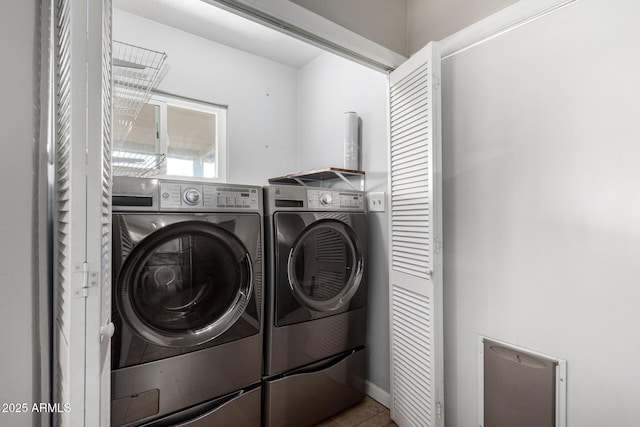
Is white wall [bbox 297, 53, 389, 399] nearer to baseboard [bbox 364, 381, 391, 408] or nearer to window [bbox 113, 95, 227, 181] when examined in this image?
baseboard [bbox 364, 381, 391, 408]

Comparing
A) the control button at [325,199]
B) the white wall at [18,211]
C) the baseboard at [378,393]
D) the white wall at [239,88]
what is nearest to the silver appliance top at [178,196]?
the white wall at [18,211]

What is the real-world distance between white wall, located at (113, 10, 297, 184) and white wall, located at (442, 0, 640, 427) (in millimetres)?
1589

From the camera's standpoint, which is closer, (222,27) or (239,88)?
(222,27)

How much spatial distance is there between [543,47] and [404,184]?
796 millimetres

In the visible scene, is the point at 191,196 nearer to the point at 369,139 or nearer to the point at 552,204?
the point at 369,139

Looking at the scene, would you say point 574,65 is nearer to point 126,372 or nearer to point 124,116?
point 126,372

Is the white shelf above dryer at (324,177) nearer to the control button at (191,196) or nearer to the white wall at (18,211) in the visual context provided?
the control button at (191,196)

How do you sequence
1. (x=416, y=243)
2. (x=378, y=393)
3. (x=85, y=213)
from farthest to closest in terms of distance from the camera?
(x=378, y=393) < (x=416, y=243) < (x=85, y=213)

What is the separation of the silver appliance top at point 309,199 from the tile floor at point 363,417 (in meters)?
1.22

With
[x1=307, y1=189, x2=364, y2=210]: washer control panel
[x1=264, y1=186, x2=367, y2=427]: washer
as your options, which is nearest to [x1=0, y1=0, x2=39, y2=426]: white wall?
[x1=264, y1=186, x2=367, y2=427]: washer

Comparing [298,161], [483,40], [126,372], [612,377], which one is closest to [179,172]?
[298,161]

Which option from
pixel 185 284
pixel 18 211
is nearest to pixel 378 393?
pixel 185 284

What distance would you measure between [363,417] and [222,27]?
9.24ft

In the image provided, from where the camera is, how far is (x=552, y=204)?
118 centimetres
